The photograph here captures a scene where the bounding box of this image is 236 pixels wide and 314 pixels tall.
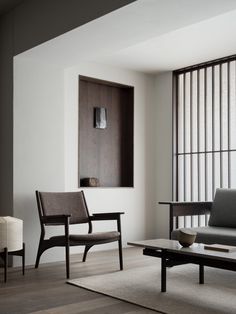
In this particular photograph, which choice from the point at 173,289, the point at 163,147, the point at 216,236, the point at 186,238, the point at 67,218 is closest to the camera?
the point at 186,238

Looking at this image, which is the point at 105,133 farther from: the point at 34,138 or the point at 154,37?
the point at 154,37

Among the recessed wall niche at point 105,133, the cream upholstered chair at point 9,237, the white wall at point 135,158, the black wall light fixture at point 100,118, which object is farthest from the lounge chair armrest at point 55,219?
the black wall light fixture at point 100,118

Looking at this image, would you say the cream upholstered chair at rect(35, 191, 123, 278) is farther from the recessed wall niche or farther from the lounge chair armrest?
the recessed wall niche

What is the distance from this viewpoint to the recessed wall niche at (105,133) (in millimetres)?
5633

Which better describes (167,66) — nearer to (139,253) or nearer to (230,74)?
(230,74)

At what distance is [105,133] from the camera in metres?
5.89

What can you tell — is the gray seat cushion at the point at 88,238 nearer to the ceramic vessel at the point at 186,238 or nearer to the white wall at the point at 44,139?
the white wall at the point at 44,139

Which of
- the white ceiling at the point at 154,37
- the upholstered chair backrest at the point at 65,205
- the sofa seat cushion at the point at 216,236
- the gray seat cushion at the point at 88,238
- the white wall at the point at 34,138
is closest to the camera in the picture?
the white ceiling at the point at 154,37

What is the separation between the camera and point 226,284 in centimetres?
359

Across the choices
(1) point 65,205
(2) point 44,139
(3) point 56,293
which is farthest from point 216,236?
(2) point 44,139

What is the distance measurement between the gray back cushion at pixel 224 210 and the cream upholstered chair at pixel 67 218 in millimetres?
1016

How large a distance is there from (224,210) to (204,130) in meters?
1.53

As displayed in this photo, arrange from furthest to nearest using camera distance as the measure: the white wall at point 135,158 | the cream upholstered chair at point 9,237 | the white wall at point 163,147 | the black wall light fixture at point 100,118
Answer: the white wall at point 163,147
the black wall light fixture at point 100,118
the white wall at point 135,158
the cream upholstered chair at point 9,237

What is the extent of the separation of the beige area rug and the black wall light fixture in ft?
7.24
